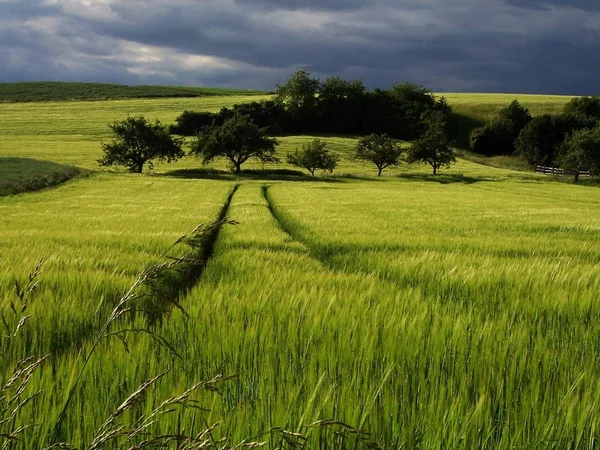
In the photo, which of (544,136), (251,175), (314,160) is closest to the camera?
(251,175)

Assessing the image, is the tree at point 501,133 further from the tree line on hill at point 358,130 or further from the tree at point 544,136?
the tree at point 544,136

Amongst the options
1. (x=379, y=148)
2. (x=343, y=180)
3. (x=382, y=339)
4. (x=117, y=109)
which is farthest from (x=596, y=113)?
(x=382, y=339)

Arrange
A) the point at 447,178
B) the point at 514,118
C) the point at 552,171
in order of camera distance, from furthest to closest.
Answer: the point at 514,118
the point at 552,171
the point at 447,178

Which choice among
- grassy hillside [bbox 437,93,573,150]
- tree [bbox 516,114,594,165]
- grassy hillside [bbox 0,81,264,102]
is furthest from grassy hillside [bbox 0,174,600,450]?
grassy hillside [bbox 0,81,264,102]

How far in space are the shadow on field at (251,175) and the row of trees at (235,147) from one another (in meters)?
1.79

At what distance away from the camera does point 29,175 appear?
3619 centimetres

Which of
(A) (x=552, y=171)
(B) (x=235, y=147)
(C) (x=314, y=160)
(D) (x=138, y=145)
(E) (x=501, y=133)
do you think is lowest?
(A) (x=552, y=171)

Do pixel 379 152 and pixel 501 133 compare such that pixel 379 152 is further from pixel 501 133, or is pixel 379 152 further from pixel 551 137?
pixel 501 133

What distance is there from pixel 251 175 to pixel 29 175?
25460 mm

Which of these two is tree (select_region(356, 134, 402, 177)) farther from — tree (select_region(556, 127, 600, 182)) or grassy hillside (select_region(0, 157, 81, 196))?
grassy hillside (select_region(0, 157, 81, 196))

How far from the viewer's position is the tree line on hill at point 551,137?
64188 millimetres

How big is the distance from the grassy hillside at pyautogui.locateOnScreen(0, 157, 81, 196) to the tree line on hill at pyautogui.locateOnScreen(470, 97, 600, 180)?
5804cm

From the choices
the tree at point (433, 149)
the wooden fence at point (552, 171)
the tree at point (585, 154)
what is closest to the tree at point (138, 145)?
the tree at point (433, 149)

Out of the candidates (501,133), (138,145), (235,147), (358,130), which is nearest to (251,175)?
(235,147)
